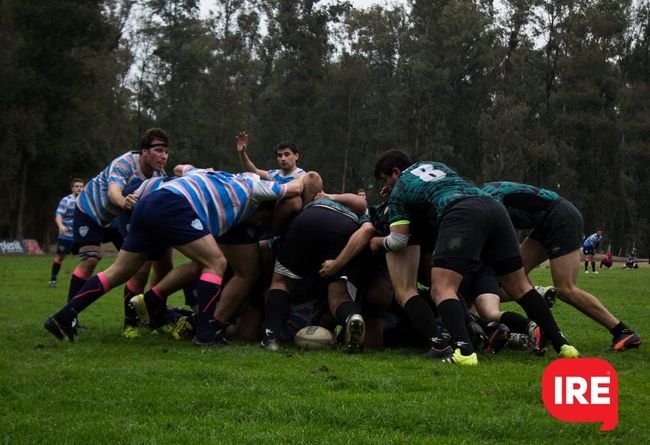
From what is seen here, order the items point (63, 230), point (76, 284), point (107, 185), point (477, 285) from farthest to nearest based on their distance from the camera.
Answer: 1. point (63, 230)
2. point (76, 284)
3. point (107, 185)
4. point (477, 285)

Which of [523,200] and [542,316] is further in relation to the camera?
[523,200]

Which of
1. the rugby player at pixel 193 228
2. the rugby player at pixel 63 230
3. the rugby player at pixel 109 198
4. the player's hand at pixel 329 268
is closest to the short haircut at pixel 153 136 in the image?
the rugby player at pixel 109 198

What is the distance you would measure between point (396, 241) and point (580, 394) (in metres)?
2.45

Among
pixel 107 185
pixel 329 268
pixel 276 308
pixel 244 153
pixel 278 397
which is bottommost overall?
pixel 278 397

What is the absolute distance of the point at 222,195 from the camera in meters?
7.36

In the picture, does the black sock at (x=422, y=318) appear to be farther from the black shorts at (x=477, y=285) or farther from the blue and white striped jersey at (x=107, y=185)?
the blue and white striped jersey at (x=107, y=185)

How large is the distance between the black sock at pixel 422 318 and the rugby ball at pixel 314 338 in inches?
33.1

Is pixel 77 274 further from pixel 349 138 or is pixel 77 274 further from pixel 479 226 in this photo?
pixel 349 138

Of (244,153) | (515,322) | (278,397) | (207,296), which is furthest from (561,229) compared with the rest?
(244,153)

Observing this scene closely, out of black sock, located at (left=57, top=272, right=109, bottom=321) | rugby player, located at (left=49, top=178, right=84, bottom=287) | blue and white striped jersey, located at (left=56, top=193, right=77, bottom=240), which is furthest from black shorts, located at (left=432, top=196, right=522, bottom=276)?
blue and white striped jersey, located at (left=56, top=193, right=77, bottom=240)

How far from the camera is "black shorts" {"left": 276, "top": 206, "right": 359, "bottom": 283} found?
288 inches

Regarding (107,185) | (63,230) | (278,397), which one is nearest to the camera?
(278,397)

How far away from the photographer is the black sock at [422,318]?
21.8ft

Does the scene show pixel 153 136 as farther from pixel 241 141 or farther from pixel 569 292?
pixel 569 292
